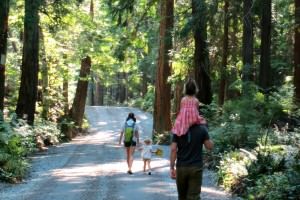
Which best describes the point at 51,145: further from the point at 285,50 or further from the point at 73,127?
the point at 285,50

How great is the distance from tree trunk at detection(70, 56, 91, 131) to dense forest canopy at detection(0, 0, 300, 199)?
7 centimetres

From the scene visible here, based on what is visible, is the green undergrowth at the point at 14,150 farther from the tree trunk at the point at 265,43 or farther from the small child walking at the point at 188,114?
the tree trunk at the point at 265,43

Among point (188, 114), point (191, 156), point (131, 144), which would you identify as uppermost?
point (188, 114)

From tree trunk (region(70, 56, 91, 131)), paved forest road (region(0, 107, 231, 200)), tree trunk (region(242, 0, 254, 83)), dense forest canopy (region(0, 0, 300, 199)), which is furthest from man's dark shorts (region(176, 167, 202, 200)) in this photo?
tree trunk (region(70, 56, 91, 131))

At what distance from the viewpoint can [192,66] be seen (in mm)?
24906

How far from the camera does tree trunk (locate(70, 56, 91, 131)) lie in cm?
3531

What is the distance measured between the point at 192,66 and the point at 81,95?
42.8ft

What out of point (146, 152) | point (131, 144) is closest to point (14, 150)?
point (131, 144)

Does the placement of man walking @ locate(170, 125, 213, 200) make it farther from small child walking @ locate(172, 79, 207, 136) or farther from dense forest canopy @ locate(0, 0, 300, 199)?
dense forest canopy @ locate(0, 0, 300, 199)

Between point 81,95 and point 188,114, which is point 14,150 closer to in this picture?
point 188,114

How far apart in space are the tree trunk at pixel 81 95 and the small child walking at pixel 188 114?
2805 cm

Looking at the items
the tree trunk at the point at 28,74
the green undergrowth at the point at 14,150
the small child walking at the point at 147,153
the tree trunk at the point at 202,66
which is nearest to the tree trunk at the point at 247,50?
the tree trunk at the point at 202,66

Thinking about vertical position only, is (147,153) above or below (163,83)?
below

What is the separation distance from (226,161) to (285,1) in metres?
12.3
